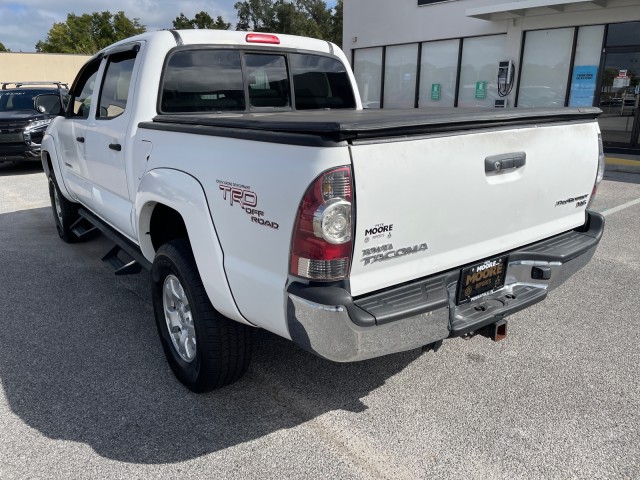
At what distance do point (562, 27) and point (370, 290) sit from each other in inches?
541

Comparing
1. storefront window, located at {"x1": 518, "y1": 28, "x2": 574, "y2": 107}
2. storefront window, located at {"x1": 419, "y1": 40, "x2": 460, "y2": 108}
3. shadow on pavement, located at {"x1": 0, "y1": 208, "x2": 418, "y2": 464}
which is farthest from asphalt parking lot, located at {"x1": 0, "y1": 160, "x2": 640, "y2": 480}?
storefront window, located at {"x1": 419, "y1": 40, "x2": 460, "y2": 108}

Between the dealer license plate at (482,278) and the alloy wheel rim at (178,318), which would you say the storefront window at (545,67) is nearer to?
the dealer license plate at (482,278)

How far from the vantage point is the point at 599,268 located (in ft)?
16.3

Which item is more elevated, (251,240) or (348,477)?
(251,240)

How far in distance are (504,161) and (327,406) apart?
1620 mm

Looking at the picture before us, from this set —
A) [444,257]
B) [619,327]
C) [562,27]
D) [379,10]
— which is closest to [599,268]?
[619,327]

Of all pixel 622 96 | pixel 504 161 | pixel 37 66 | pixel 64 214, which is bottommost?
pixel 64 214

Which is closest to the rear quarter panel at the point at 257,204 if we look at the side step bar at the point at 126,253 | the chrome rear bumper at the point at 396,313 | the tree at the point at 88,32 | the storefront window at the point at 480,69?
the chrome rear bumper at the point at 396,313

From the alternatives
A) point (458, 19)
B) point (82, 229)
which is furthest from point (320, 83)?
point (458, 19)

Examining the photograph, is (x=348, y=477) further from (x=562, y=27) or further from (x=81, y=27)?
(x=81, y=27)

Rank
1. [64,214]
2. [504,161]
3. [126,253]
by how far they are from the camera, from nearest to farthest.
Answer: [504,161]
[126,253]
[64,214]

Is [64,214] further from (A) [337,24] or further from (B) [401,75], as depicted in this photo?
(A) [337,24]

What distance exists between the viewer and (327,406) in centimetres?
288

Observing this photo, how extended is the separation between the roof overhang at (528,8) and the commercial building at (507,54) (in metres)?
0.02
